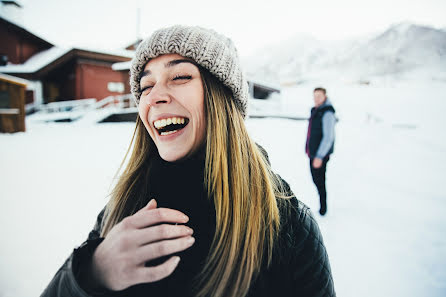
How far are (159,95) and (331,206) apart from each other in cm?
395

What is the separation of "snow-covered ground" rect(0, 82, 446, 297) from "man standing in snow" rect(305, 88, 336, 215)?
52 cm

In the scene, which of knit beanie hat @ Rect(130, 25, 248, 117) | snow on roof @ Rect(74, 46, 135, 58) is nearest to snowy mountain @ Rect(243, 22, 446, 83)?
snow on roof @ Rect(74, 46, 135, 58)

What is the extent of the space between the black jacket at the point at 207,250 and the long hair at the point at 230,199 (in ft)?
0.13

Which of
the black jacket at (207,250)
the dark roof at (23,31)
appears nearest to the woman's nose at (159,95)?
the black jacket at (207,250)

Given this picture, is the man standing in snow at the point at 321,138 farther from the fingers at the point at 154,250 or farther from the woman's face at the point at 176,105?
the fingers at the point at 154,250

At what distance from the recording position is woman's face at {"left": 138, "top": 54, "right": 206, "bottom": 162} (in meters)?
1.08

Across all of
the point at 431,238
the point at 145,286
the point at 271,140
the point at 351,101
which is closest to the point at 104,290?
the point at 145,286

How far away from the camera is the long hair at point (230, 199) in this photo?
88cm

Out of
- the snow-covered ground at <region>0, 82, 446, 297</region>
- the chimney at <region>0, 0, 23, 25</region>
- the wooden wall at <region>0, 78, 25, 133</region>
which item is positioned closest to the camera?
the snow-covered ground at <region>0, 82, 446, 297</region>

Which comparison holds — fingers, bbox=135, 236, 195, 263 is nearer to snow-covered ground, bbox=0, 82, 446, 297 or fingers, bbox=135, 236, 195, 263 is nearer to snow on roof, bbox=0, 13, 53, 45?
snow-covered ground, bbox=0, 82, 446, 297

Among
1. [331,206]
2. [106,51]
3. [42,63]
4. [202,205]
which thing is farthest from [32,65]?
[202,205]

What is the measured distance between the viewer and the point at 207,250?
0.91m

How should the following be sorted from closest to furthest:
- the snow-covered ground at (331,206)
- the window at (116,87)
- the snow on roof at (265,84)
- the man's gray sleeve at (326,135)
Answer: the snow-covered ground at (331,206) → the man's gray sleeve at (326,135) → the window at (116,87) → the snow on roof at (265,84)

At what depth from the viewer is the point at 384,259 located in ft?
8.76
